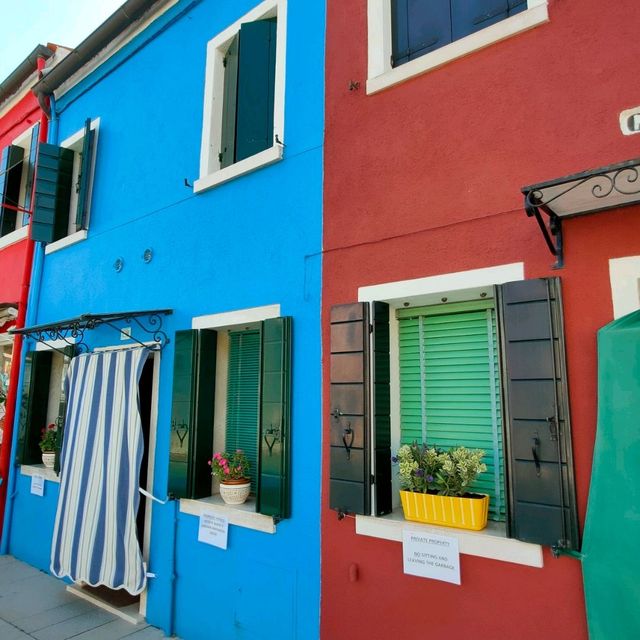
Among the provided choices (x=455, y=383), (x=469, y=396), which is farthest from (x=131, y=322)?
(x=469, y=396)

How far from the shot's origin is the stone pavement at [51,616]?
16.3 feet

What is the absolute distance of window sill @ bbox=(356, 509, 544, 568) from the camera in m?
3.01

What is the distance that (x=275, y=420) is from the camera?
4.30 m

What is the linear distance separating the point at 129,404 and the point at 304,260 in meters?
2.51

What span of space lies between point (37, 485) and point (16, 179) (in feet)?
17.3

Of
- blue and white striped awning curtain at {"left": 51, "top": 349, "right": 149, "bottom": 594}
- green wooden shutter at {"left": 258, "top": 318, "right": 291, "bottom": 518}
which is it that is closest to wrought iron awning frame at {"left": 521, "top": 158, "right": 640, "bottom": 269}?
green wooden shutter at {"left": 258, "top": 318, "right": 291, "bottom": 518}

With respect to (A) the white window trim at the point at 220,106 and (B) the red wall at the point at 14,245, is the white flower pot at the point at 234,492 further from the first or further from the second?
(B) the red wall at the point at 14,245

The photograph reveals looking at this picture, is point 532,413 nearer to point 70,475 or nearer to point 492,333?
point 492,333

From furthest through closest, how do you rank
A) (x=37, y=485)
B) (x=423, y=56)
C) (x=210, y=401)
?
(x=37, y=485) < (x=210, y=401) < (x=423, y=56)

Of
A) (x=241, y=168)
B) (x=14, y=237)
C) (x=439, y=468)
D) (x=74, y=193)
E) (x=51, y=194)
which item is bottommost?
(x=439, y=468)

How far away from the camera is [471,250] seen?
352 cm

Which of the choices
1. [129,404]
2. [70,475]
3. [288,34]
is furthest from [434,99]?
[70,475]

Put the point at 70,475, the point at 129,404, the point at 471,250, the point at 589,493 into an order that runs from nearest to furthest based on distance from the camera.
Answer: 1. the point at 589,493
2. the point at 471,250
3. the point at 129,404
4. the point at 70,475

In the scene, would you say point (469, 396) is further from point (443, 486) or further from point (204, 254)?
point (204, 254)
